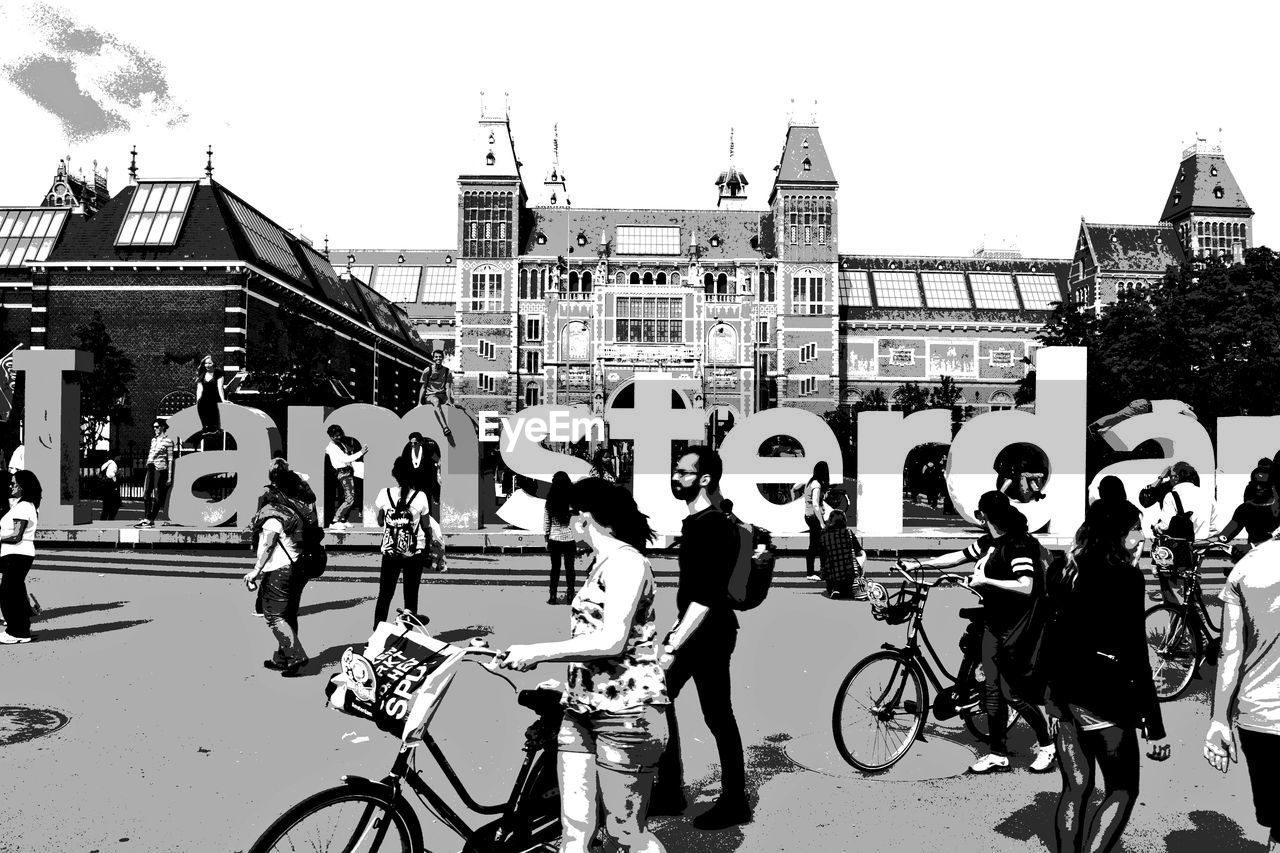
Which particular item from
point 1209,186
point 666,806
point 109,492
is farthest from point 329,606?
point 1209,186

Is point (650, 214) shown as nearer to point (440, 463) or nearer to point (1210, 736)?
point (440, 463)

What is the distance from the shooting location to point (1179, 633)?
289 inches

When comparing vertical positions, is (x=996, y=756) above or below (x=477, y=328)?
below

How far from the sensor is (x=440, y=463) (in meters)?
18.5

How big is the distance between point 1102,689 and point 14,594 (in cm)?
846

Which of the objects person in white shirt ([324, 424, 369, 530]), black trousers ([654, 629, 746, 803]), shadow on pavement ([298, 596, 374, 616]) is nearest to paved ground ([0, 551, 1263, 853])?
black trousers ([654, 629, 746, 803])

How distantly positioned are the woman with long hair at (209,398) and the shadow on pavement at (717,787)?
15.0m

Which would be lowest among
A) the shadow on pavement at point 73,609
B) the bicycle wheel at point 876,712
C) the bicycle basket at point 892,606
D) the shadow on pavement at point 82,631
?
the shadow on pavement at point 82,631

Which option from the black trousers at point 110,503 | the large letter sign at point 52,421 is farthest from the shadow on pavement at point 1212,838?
the black trousers at point 110,503

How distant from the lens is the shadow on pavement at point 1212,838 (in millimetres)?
4301

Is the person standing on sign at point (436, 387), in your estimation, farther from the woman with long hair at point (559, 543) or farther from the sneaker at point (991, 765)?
the sneaker at point (991, 765)

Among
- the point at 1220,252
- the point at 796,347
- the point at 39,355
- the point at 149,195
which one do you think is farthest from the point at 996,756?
the point at 1220,252

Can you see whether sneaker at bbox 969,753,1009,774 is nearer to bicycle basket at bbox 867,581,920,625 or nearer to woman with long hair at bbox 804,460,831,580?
bicycle basket at bbox 867,581,920,625

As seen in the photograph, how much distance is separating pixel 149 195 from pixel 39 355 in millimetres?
25623
